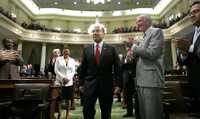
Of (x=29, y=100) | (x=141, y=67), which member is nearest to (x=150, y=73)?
(x=141, y=67)

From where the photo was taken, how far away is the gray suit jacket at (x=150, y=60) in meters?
2.55

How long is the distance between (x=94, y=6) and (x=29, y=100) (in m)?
23.8

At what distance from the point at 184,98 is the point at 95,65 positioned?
1181mm

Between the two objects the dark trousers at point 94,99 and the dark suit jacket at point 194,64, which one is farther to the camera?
the dark trousers at point 94,99

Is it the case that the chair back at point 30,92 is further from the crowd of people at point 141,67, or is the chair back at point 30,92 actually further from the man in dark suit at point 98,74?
the man in dark suit at point 98,74

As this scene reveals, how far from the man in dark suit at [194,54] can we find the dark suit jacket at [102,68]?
0.98 meters

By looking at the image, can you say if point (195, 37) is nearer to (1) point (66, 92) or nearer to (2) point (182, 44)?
(2) point (182, 44)

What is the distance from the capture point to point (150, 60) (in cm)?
261

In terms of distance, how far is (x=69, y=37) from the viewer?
2153cm

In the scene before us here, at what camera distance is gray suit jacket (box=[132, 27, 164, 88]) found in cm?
255

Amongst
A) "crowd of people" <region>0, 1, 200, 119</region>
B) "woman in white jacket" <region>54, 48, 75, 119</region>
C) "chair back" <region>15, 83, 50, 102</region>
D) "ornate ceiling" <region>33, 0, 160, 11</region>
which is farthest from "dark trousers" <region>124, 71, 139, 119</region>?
"ornate ceiling" <region>33, 0, 160, 11</region>

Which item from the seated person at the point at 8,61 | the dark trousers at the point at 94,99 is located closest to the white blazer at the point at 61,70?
the seated person at the point at 8,61

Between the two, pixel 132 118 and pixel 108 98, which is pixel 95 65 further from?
pixel 132 118

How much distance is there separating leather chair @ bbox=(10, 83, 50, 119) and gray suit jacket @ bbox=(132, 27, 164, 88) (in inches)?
50.4
